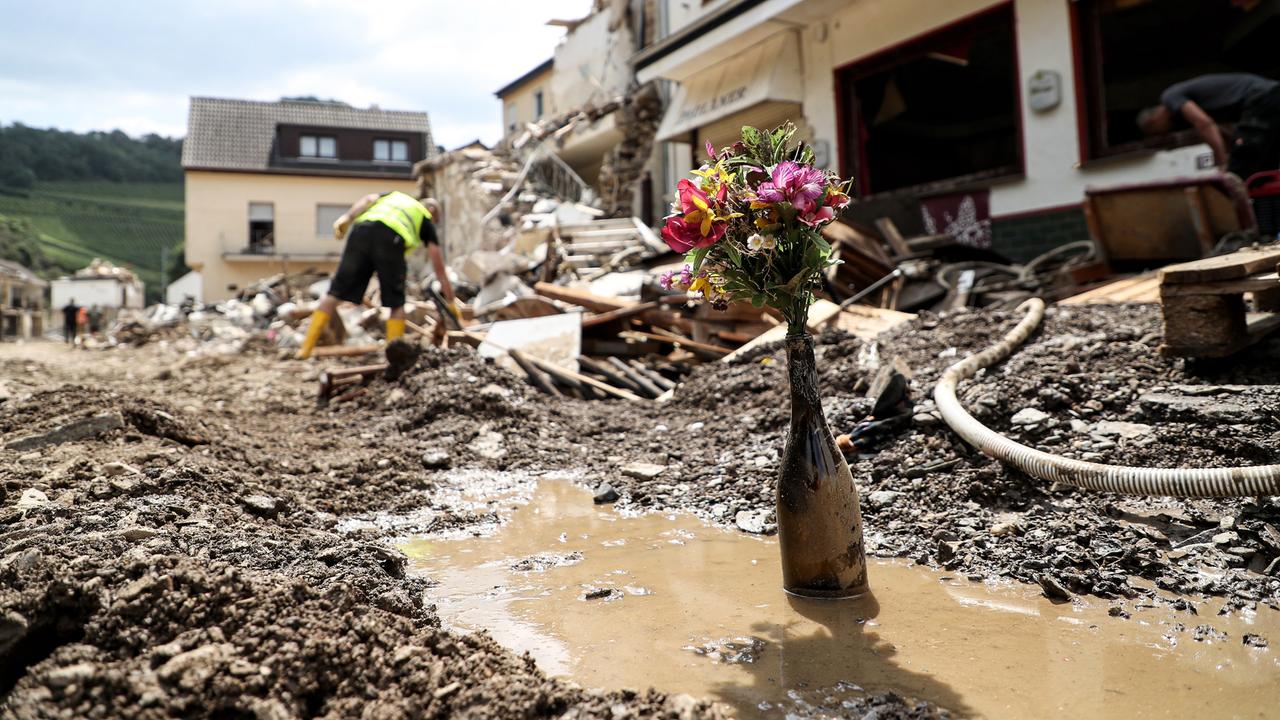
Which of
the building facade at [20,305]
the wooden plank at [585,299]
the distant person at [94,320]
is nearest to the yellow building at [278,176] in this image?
the distant person at [94,320]

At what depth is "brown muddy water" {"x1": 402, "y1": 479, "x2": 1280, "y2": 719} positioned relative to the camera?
201 cm

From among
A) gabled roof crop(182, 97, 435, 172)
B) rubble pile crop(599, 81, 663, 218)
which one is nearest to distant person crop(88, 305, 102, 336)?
gabled roof crop(182, 97, 435, 172)

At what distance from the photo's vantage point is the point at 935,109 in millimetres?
14289

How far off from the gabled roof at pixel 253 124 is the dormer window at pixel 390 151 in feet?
2.07

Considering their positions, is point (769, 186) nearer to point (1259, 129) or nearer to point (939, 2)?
point (1259, 129)

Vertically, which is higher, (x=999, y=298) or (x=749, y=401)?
(x=999, y=298)

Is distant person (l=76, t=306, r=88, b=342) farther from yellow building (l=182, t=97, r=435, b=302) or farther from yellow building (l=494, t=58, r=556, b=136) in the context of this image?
yellow building (l=494, t=58, r=556, b=136)

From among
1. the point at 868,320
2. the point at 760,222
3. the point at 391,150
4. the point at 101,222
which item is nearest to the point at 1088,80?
the point at 868,320

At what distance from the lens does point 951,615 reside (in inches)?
101

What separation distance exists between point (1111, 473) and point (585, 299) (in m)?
6.27

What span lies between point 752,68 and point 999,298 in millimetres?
6798

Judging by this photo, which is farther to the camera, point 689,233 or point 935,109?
point 935,109

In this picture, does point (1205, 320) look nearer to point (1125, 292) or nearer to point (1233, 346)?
point (1233, 346)

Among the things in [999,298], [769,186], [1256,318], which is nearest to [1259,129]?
[999,298]
